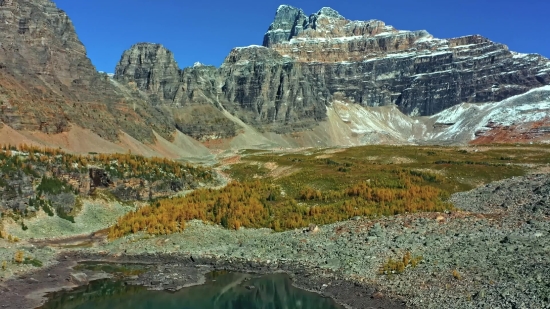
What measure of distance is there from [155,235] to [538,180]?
3829 cm

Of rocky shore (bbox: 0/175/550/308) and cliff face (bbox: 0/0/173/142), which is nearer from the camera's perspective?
rocky shore (bbox: 0/175/550/308)

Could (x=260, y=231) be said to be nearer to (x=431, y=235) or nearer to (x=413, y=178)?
Result: (x=431, y=235)

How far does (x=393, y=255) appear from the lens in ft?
98.0

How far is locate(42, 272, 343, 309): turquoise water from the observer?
25.8 metres

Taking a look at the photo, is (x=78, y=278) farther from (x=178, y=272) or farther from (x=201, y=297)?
(x=201, y=297)

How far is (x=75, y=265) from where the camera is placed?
32.8m

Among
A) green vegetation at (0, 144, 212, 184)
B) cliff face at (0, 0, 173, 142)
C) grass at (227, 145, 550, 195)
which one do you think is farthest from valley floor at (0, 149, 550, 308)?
cliff face at (0, 0, 173, 142)

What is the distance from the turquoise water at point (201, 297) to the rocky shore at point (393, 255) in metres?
1.10

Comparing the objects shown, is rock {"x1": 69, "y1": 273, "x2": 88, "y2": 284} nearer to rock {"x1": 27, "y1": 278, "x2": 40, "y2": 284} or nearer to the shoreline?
the shoreline

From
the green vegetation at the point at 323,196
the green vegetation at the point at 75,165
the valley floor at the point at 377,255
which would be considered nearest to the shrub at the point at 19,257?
the valley floor at the point at 377,255

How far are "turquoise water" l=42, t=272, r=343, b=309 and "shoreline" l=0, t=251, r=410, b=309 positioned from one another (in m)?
0.66

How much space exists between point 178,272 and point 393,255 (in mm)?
14278

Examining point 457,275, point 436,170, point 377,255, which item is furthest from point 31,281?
point 436,170

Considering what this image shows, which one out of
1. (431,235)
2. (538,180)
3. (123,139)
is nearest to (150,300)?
(431,235)
